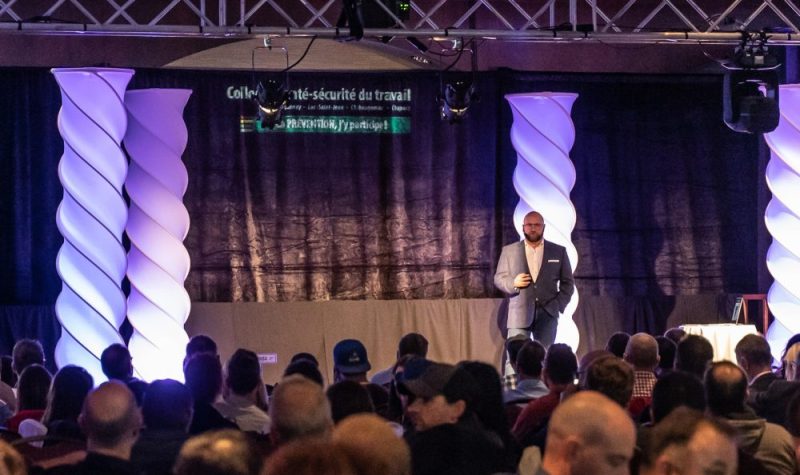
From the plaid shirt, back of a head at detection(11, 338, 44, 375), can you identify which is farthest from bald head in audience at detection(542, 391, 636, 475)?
back of a head at detection(11, 338, 44, 375)

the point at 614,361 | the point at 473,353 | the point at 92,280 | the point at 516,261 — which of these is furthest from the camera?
the point at 473,353

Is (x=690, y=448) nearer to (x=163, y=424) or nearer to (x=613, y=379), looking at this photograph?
(x=613, y=379)

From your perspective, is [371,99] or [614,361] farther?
[371,99]

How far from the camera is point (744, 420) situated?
14.4 ft

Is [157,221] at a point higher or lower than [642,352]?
higher

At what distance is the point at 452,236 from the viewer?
1100 centimetres

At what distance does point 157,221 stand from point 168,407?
5.41m

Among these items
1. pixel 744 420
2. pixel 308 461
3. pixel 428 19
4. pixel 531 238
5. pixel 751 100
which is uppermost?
pixel 428 19

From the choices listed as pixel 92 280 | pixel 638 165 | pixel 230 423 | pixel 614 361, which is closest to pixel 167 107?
pixel 92 280

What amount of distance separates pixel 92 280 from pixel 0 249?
1496 millimetres

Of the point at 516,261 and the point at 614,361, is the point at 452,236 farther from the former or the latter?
the point at 614,361

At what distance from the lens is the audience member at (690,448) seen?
293 centimetres

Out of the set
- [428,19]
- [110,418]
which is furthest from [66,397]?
[428,19]

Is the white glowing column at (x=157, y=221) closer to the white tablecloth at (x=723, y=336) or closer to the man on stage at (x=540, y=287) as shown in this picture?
the man on stage at (x=540, y=287)
